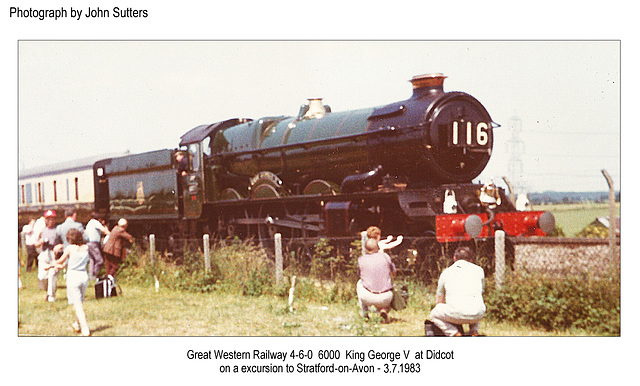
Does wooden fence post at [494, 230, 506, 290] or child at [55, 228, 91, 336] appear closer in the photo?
child at [55, 228, 91, 336]

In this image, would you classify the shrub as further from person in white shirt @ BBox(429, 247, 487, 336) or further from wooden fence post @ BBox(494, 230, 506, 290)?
Answer: person in white shirt @ BBox(429, 247, 487, 336)

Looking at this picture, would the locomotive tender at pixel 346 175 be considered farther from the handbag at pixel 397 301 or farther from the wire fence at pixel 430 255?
the handbag at pixel 397 301

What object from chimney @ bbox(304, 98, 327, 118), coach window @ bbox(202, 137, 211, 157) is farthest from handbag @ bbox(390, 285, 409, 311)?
coach window @ bbox(202, 137, 211, 157)

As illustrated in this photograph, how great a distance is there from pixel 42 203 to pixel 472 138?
14255 mm

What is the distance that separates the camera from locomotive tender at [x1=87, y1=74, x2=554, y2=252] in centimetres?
1016

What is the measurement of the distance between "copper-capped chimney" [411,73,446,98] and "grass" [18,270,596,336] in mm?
3430

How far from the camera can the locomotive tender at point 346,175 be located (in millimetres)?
10164

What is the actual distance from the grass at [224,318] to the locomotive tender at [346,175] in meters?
1.97

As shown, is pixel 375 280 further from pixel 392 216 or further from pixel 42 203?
pixel 42 203

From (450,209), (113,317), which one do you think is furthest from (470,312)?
(113,317)

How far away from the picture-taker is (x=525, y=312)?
293 inches

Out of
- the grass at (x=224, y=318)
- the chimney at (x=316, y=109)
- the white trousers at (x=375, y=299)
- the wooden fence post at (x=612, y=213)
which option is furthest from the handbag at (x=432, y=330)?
the chimney at (x=316, y=109)

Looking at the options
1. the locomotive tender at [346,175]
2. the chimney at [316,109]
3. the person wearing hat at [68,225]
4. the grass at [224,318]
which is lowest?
the grass at [224,318]

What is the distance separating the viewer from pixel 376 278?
768 centimetres
